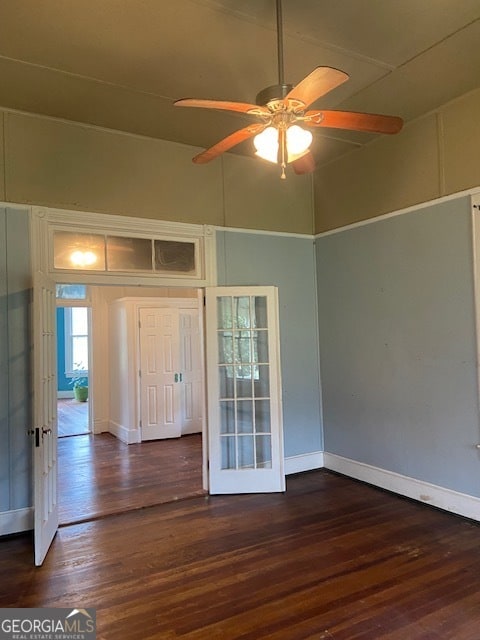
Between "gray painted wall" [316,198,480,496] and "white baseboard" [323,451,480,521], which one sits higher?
"gray painted wall" [316,198,480,496]

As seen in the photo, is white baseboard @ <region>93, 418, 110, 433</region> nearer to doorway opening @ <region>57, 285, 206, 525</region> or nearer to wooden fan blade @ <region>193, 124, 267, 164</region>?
doorway opening @ <region>57, 285, 206, 525</region>

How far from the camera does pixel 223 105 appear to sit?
2.23 meters

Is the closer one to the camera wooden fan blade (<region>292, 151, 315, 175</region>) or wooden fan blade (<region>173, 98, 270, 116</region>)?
wooden fan blade (<region>173, 98, 270, 116</region>)

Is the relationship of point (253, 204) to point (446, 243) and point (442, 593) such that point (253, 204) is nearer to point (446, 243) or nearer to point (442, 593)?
point (446, 243)

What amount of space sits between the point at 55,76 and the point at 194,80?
1.00 metres

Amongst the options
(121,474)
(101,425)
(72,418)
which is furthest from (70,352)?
(121,474)

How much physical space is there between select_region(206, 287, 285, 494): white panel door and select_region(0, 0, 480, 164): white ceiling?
1749mm

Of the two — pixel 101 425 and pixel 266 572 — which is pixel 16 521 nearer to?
pixel 266 572

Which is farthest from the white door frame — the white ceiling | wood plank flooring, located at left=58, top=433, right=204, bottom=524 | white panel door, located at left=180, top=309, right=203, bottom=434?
white panel door, located at left=180, top=309, right=203, bottom=434

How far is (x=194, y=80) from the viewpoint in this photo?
329 centimetres

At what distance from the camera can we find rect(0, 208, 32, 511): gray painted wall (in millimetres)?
3568

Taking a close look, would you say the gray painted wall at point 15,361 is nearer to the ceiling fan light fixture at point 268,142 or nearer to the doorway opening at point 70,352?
the ceiling fan light fixture at point 268,142

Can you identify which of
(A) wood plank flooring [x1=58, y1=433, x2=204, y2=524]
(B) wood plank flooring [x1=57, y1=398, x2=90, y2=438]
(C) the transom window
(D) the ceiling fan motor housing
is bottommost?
(B) wood plank flooring [x1=57, y1=398, x2=90, y2=438]

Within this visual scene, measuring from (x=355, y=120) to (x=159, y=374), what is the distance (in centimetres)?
552
